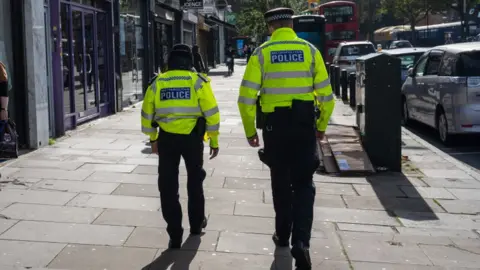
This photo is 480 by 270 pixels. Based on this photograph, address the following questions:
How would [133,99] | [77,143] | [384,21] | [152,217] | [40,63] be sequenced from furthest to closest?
[384,21], [133,99], [77,143], [40,63], [152,217]

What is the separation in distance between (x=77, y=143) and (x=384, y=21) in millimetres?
81816

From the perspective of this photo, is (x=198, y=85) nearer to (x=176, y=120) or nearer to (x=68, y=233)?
(x=176, y=120)

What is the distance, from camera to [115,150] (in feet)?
32.3

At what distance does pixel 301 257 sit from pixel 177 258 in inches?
38.7

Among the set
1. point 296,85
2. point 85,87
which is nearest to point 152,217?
point 296,85

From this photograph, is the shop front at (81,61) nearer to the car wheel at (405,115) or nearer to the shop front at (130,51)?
the shop front at (130,51)

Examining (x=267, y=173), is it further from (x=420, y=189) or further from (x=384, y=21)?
(x=384, y=21)

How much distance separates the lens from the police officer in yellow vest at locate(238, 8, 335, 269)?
4.67 m

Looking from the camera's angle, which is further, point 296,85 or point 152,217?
point 152,217

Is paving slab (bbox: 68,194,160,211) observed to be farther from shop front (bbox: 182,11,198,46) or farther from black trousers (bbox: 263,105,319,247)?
shop front (bbox: 182,11,198,46)

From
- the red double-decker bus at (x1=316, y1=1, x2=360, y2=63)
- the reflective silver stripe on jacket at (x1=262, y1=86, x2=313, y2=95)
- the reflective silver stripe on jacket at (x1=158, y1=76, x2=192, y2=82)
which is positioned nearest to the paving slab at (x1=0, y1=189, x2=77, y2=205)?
the reflective silver stripe on jacket at (x1=158, y1=76, x2=192, y2=82)

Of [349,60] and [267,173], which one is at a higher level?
[349,60]

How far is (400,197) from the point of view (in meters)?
7.18

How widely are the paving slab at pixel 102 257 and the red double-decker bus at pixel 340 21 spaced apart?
31.1 meters
